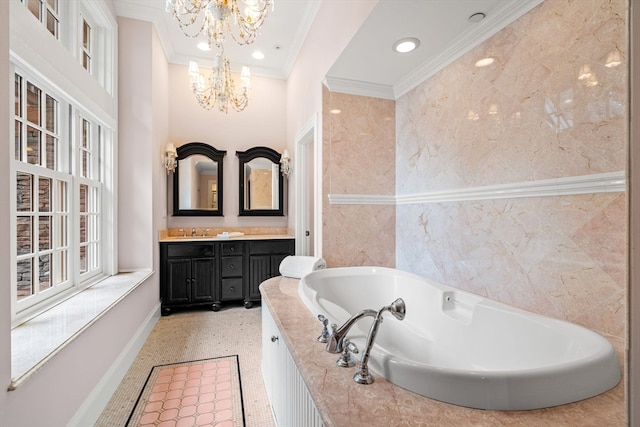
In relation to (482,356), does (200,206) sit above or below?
above

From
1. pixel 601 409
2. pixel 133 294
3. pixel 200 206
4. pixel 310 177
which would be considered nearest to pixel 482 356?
pixel 601 409

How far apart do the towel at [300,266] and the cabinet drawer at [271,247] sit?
4.03 ft

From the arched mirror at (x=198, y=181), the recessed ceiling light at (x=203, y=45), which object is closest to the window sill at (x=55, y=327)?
the arched mirror at (x=198, y=181)

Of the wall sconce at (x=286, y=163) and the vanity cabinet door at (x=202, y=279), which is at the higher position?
the wall sconce at (x=286, y=163)

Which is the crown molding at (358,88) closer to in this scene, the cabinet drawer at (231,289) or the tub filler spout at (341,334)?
the tub filler spout at (341,334)

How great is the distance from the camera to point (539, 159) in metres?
1.48

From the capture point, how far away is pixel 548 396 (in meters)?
0.82

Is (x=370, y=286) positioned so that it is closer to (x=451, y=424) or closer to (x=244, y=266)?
(x=451, y=424)

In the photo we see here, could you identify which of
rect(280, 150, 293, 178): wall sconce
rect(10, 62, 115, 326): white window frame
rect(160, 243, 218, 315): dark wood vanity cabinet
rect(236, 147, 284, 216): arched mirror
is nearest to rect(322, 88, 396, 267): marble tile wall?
rect(280, 150, 293, 178): wall sconce

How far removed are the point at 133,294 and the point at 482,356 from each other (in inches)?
101

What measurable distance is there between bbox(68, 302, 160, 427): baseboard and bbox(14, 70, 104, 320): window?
0.59 meters

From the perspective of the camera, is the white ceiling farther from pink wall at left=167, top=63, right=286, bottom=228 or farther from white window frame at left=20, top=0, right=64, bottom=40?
white window frame at left=20, top=0, right=64, bottom=40

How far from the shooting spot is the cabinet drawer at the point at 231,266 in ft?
11.6

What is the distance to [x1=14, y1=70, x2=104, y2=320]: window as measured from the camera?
1.68 metres
